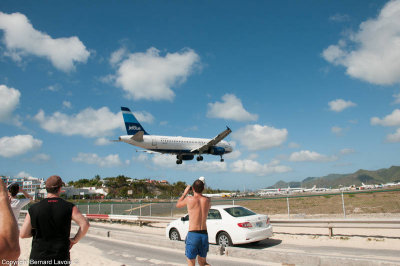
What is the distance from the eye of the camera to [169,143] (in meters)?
37.1

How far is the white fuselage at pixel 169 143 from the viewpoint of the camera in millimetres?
34906

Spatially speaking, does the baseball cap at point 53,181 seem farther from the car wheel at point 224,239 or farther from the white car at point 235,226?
the car wheel at point 224,239

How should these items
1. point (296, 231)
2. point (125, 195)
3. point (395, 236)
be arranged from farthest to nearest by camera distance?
1. point (125, 195)
2. point (296, 231)
3. point (395, 236)

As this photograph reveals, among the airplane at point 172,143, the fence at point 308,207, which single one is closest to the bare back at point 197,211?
the fence at point 308,207

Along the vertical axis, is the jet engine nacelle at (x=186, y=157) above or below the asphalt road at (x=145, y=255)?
above

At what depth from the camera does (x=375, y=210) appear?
21797mm

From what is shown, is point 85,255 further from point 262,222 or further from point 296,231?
point 296,231

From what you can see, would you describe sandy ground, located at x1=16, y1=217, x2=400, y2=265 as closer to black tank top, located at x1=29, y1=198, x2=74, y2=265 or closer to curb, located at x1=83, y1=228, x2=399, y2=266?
curb, located at x1=83, y1=228, x2=399, y2=266

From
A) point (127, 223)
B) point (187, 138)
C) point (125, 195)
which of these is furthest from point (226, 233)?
point (125, 195)

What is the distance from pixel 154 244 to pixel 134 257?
81.9 inches

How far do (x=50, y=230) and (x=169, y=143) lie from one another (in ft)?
110

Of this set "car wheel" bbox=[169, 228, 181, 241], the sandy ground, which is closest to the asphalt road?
the sandy ground

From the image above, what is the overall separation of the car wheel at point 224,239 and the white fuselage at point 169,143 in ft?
83.7

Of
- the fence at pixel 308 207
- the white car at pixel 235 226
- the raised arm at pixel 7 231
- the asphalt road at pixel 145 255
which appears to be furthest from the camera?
the fence at pixel 308 207
